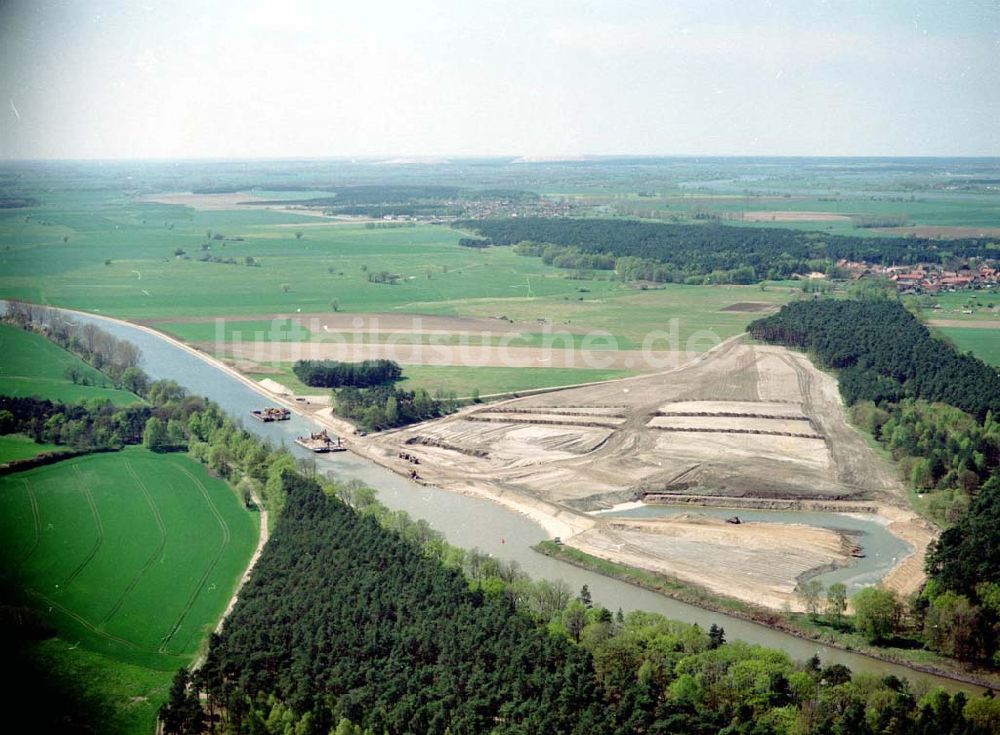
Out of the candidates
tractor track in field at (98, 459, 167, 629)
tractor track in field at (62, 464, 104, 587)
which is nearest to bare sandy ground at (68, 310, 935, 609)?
tractor track in field at (98, 459, 167, 629)

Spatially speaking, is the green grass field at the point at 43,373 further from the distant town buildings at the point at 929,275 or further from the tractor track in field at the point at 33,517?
the distant town buildings at the point at 929,275

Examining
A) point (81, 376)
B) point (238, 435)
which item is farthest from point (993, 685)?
point (81, 376)

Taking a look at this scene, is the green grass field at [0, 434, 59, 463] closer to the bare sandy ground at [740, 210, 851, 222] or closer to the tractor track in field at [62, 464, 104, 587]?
the tractor track in field at [62, 464, 104, 587]

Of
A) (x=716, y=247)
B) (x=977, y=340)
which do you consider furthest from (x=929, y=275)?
(x=977, y=340)

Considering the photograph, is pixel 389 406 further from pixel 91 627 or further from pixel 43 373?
pixel 91 627

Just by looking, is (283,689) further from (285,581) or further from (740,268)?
(740,268)

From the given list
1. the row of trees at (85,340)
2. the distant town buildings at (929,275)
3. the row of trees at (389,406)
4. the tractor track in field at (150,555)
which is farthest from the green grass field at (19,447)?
the distant town buildings at (929,275)
